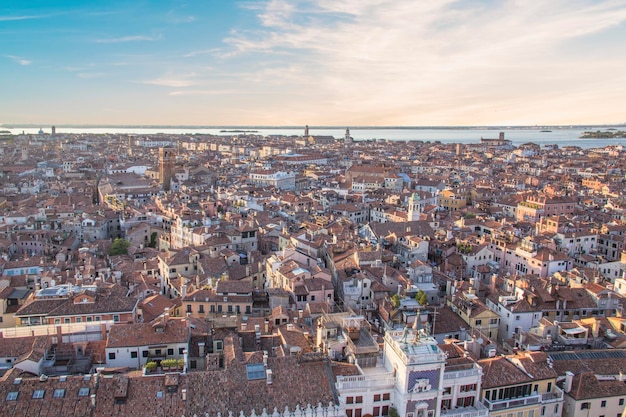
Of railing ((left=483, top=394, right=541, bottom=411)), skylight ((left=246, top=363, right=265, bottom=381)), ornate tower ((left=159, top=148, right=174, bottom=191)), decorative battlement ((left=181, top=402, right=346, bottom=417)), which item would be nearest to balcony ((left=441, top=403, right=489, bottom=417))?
railing ((left=483, top=394, right=541, bottom=411))

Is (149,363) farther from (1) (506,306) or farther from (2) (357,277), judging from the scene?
(1) (506,306)

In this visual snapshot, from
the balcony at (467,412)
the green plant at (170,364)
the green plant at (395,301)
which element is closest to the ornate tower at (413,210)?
the green plant at (395,301)

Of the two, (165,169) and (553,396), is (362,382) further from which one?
(165,169)

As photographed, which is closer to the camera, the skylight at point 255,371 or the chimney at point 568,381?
the skylight at point 255,371

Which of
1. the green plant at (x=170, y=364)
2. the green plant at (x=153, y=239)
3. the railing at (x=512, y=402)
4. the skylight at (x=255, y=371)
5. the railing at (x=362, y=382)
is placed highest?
the skylight at (x=255, y=371)

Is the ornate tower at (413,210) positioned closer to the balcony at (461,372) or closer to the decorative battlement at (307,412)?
the balcony at (461,372)

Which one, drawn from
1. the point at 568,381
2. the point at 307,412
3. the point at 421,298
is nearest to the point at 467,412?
the point at 568,381

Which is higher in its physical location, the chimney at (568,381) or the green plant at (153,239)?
the chimney at (568,381)

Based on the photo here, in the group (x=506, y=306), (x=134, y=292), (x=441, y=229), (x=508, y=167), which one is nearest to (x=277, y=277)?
(x=134, y=292)
